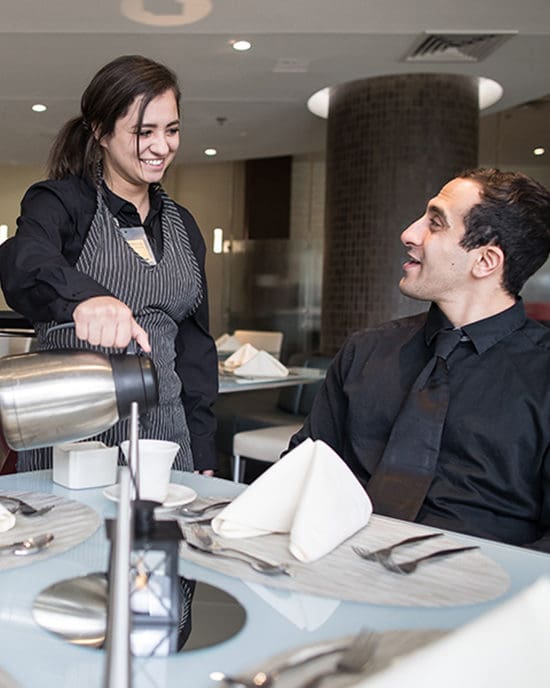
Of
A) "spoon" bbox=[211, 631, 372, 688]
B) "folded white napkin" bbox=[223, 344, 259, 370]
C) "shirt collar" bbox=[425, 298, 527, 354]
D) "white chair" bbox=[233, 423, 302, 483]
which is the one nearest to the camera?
"spoon" bbox=[211, 631, 372, 688]

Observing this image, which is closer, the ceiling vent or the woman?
the woman

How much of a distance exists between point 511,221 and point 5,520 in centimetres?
112

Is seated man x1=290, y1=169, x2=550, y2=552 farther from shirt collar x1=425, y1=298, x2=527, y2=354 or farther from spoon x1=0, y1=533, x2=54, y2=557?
spoon x1=0, y1=533, x2=54, y2=557

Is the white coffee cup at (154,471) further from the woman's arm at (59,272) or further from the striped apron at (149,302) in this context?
the striped apron at (149,302)

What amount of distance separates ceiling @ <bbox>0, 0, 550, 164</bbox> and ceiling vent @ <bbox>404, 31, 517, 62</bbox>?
0.08 metres

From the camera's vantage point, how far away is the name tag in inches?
62.6

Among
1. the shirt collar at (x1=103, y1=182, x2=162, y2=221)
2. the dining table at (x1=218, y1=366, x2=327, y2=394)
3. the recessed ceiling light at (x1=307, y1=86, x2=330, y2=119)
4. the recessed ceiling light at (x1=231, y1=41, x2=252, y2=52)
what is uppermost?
the recessed ceiling light at (x1=231, y1=41, x2=252, y2=52)

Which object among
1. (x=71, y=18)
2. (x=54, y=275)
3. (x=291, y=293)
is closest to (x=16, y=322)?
(x=54, y=275)

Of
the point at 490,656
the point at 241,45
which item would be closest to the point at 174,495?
the point at 490,656

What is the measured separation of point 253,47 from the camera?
5.96 metres

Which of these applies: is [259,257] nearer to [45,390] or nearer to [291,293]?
[291,293]

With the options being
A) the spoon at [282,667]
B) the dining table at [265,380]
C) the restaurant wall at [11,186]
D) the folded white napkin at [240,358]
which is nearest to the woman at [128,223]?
the spoon at [282,667]

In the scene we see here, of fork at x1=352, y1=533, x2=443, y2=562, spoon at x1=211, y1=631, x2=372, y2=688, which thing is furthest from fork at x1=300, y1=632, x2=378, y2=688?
fork at x1=352, y1=533, x2=443, y2=562

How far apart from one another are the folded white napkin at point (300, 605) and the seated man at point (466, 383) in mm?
588
